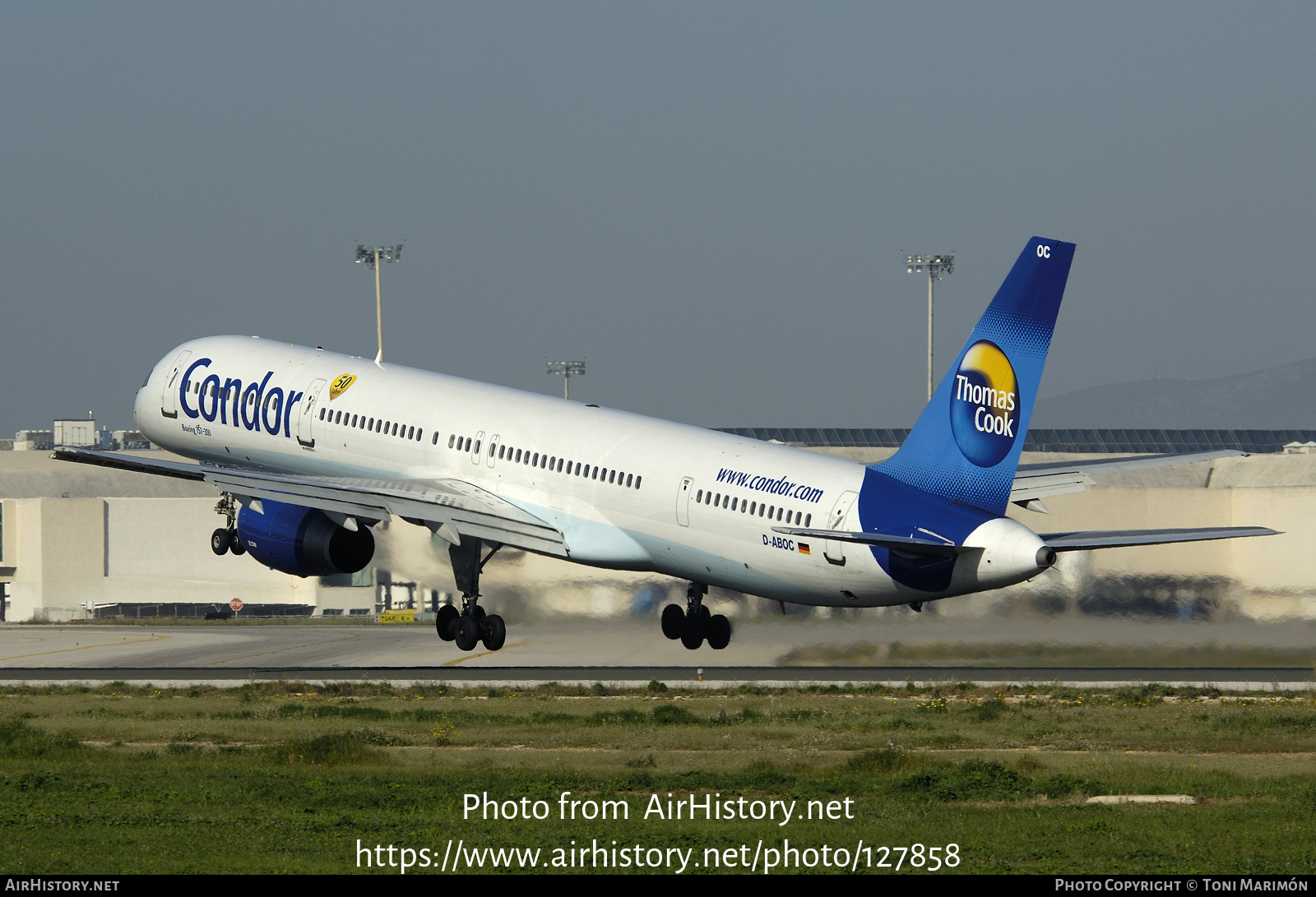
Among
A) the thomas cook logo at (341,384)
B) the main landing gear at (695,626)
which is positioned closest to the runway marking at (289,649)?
the thomas cook logo at (341,384)

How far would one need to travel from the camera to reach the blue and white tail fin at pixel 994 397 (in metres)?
38.8

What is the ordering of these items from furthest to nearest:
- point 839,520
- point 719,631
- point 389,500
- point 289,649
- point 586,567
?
point 289,649 → point 586,567 → point 719,631 → point 389,500 → point 839,520

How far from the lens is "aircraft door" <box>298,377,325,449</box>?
51562 mm

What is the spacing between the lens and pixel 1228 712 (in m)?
48.4

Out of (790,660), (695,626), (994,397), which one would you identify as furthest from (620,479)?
(790,660)

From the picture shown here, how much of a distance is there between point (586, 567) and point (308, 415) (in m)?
11.8

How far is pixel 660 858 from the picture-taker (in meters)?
27.1

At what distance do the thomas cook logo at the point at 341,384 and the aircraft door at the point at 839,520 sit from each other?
16758mm

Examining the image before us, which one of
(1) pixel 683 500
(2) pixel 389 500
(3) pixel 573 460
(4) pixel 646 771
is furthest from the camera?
(3) pixel 573 460

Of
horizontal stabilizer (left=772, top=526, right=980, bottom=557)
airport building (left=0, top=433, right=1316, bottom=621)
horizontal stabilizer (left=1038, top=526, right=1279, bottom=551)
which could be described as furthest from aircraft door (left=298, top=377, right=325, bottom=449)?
horizontal stabilizer (left=1038, top=526, right=1279, bottom=551)

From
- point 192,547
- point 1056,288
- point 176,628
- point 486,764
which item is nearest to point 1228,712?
point 1056,288

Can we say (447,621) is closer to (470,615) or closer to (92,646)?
(470,615)

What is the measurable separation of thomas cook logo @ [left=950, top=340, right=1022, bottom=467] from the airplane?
0.04m
